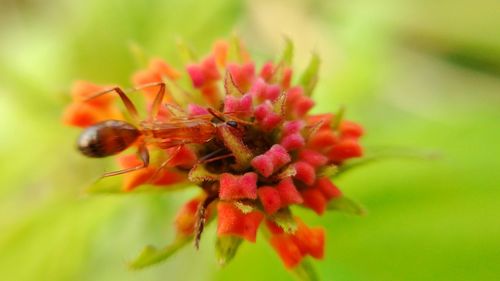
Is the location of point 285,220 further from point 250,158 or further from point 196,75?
point 196,75


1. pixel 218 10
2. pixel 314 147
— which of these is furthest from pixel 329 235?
pixel 218 10

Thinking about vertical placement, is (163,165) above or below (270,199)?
above

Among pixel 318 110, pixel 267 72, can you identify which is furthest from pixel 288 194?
pixel 318 110

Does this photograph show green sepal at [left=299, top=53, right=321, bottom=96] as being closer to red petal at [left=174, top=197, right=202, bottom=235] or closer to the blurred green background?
the blurred green background

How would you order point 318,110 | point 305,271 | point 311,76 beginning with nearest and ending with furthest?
point 305,271 → point 311,76 → point 318,110

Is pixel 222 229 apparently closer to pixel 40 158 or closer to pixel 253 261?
pixel 253 261

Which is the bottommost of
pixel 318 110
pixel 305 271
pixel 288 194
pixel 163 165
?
pixel 305 271

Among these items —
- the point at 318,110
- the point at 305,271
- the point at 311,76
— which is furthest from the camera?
the point at 318,110
